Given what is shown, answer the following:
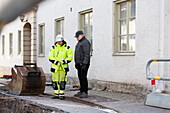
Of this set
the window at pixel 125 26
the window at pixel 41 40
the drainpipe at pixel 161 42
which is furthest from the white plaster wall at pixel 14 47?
the drainpipe at pixel 161 42

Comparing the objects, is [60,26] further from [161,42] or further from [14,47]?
[14,47]

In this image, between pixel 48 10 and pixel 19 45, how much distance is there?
6473 millimetres

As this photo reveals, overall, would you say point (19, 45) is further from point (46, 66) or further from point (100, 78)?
point (100, 78)

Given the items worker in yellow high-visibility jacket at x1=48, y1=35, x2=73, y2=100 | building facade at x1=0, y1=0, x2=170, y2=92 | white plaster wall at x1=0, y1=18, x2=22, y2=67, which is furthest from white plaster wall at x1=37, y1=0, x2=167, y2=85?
white plaster wall at x1=0, y1=18, x2=22, y2=67

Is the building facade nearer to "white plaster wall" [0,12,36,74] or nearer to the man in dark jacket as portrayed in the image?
the man in dark jacket

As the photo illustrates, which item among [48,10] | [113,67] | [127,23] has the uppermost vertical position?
[48,10]

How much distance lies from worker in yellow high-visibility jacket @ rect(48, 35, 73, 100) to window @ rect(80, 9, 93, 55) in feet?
11.5

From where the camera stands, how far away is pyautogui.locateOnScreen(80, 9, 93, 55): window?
506 inches

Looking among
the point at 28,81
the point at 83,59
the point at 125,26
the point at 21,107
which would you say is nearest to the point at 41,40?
the point at 125,26

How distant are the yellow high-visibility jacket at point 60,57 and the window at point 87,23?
11.4 ft

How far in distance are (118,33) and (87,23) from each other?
2357 mm

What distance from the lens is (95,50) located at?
1217cm

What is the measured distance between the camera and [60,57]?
30.8 ft

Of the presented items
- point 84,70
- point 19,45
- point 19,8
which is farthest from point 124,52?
point 19,45
